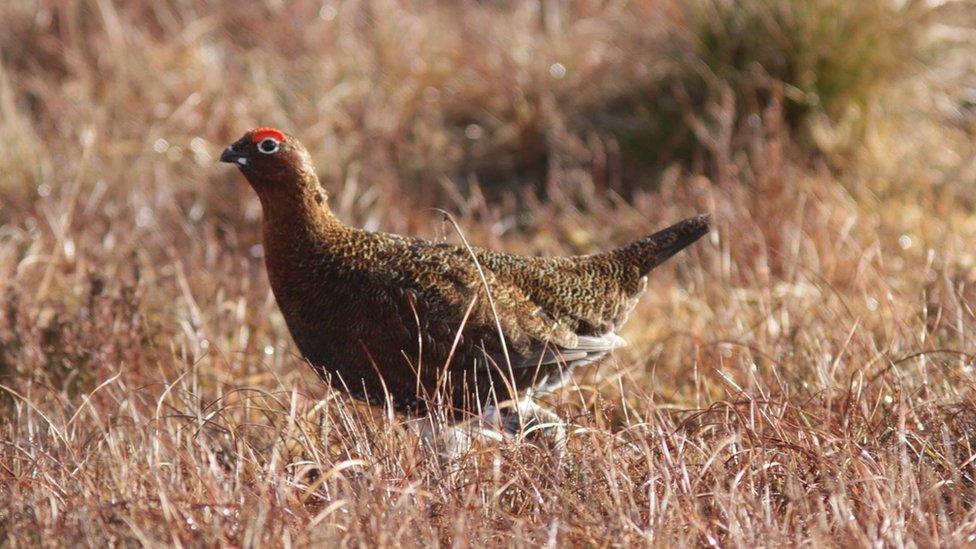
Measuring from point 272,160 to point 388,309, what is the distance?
0.53m

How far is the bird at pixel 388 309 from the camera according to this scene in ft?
11.9

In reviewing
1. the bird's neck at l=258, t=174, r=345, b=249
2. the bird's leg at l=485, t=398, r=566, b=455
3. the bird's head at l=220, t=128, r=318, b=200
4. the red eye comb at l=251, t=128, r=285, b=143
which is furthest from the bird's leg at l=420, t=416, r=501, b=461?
the red eye comb at l=251, t=128, r=285, b=143

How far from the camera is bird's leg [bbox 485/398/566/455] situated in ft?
11.3

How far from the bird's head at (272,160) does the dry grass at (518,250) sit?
1.72ft

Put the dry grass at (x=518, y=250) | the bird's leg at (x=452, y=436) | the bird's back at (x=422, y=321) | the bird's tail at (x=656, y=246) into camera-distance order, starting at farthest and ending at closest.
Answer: the bird's tail at (x=656, y=246) → the bird's back at (x=422, y=321) → the bird's leg at (x=452, y=436) → the dry grass at (x=518, y=250)

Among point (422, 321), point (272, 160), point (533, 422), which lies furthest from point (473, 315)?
point (272, 160)

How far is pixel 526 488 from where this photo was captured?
10.6 ft

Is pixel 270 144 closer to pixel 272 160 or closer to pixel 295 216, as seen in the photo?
pixel 272 160

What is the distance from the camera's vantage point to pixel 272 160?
371 centimetres

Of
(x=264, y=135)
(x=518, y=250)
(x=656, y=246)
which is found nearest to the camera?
(x=264, y=135)

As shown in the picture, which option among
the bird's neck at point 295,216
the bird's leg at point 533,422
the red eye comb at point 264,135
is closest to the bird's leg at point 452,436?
the bird's leg at point 533,422

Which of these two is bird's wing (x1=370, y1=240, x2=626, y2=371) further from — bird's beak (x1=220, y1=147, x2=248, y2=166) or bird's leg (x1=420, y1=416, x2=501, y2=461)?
bird's beak (x1=220, y1=147, x2=248, y2=166)

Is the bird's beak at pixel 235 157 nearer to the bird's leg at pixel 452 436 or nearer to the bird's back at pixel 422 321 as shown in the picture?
the bird's back at pixel 422 321

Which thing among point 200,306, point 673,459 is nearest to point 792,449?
point 673,459
